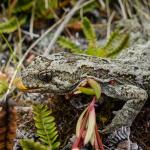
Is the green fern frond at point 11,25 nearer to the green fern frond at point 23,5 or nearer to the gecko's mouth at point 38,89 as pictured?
the green fern frond at point 23,5

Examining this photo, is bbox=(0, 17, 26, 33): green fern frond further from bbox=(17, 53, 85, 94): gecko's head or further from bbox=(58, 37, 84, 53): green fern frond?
bbox=(17, 53, 85, 94): gecko's head

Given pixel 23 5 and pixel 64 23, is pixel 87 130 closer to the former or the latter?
pixel 64 23

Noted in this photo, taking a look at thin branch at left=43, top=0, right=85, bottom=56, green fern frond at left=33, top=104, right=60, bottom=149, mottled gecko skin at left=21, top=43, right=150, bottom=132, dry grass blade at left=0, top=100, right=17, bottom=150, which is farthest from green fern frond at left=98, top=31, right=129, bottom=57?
dry grass blade at left=0, top=100, right=17, bottom=150

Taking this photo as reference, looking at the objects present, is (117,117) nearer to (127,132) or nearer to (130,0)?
(127,132)

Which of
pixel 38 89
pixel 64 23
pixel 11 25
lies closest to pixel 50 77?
pixel 38 89

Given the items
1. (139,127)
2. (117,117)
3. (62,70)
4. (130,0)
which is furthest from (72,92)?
(130,0)

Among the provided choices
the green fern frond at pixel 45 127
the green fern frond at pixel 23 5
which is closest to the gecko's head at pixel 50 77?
the green fern frond at pixel 45 127
